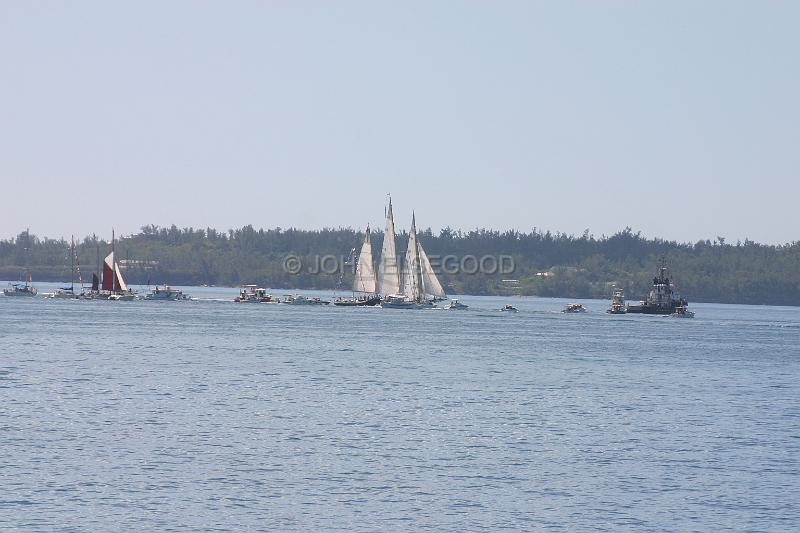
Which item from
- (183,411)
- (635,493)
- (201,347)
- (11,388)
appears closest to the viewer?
(635,493)

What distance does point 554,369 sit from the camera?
90000mm

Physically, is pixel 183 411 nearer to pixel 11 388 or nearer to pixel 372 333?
pixel 11 388

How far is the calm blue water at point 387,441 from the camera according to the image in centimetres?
3697

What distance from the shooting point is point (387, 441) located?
4953 centimetres

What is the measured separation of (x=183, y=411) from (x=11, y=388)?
12.7 meters

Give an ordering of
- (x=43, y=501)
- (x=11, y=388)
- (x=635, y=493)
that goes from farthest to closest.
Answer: (x=11, y=388) < (x=635, y=493) < (x=43, y=501)

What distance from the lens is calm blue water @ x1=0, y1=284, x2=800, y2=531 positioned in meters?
37.0

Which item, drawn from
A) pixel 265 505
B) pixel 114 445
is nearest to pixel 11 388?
pixel 114 445

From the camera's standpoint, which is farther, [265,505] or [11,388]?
[11,388]

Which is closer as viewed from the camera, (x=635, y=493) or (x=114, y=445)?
(x=635, y=493)

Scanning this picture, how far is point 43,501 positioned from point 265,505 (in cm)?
635

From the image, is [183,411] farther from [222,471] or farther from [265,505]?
[265,505]

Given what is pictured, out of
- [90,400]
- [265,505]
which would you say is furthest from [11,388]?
[265,505]

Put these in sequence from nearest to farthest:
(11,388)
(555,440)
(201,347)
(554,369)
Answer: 1. (555,440)
2. (11,388)
3. (554,369)
4. (201,347)
